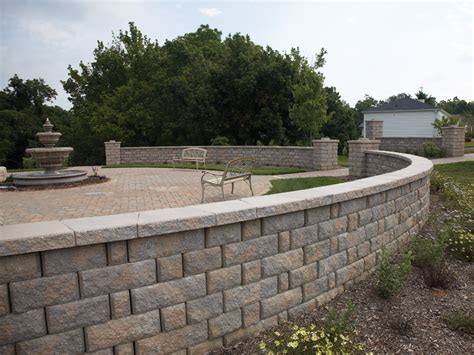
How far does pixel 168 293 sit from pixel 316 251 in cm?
165

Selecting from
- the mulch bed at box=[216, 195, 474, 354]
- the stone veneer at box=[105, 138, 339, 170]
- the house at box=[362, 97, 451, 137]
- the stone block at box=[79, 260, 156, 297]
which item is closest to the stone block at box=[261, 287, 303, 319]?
the mulch bed at box=[216, 195, 474, 354]

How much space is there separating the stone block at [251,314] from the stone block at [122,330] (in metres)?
0.82

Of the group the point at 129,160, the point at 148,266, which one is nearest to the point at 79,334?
the point at 148,266

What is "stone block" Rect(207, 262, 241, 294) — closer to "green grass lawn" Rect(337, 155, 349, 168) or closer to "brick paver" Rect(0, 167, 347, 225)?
"brick paver" Rect(0, 167, 347, 225)

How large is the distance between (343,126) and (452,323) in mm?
32711

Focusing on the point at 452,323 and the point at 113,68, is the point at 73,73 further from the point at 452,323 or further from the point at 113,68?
the point at 452,323

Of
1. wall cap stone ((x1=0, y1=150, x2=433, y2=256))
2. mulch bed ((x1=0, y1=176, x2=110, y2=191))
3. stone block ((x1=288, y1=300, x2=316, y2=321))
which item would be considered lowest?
stone block ((x1=288, y1=300, x2=316, y2=321))

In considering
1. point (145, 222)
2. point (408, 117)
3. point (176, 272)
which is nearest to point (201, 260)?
point (176, 272)

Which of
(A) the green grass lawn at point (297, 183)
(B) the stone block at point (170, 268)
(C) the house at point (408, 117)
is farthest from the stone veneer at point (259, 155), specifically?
(C) the house at point (408, 117)

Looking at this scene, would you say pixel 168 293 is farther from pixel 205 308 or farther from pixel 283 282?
pixel 283 282

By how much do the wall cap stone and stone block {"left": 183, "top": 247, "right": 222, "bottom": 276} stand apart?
0.76 ft

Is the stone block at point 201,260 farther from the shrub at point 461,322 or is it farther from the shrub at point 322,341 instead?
the shrub at point 461,322

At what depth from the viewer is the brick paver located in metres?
7.58

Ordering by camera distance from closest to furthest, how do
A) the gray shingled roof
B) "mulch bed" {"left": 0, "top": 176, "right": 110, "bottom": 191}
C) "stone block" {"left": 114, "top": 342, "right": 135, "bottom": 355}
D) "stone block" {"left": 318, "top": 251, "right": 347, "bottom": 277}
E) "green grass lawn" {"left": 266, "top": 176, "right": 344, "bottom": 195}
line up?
"stone block" {"left": 114, "top": 342, "right": 135, "bottom": 355} → "stone block" {"left": 318, "top": 251, "right": 347, "bottom": 277} → "green grass lawn" {"left": 266, "top": 176, "right": 344, "bottom": 195} → "mulch bed" {"left": 0, "top": 176, "right": 110, "bottom": 191} → the gray shingled roof
